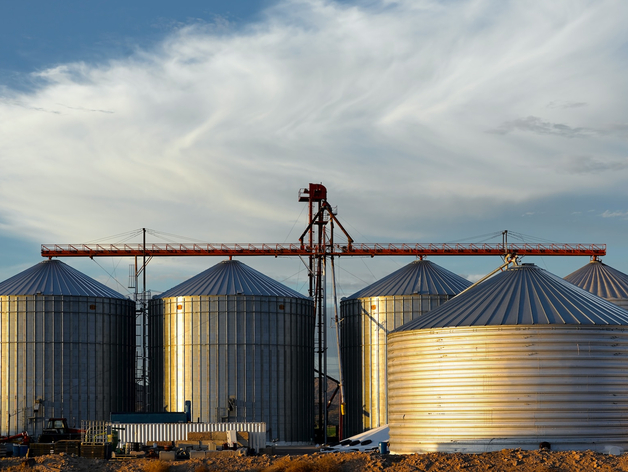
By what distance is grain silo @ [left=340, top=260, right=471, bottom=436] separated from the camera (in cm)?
8381

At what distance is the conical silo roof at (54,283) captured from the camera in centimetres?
8181

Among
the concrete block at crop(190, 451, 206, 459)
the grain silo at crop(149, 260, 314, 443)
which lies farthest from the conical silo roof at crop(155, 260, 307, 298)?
the concrete block at crop(190, 451, 206, 459)

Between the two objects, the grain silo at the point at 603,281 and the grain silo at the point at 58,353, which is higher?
the grain silo at the point at 603,281

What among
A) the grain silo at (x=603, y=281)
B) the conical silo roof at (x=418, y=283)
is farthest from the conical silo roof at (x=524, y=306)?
the grain silo at (x=603, y=281)

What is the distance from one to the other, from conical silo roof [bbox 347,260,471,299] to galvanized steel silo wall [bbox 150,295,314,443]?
9111 mm

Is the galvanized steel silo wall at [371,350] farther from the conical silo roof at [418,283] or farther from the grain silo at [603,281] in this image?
the grain silo at [603,281]

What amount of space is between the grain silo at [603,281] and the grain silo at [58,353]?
45.9m

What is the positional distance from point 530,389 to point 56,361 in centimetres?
4584

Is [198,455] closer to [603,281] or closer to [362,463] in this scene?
[362,463]

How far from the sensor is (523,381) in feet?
168

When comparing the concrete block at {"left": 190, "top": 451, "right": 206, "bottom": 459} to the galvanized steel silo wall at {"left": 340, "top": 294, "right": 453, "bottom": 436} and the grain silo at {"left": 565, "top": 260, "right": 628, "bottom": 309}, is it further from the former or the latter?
the grain silo at {"left": 565, "top": 260, "right": 628, "bottom": 309}

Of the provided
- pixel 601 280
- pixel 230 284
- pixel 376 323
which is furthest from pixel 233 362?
pixel 601 280

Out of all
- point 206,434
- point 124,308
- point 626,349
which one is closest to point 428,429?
point 626,349

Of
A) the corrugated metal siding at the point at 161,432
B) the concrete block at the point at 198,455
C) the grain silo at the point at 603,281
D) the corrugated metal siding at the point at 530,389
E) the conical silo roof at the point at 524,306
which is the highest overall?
the grain silo at the point at 603,281
